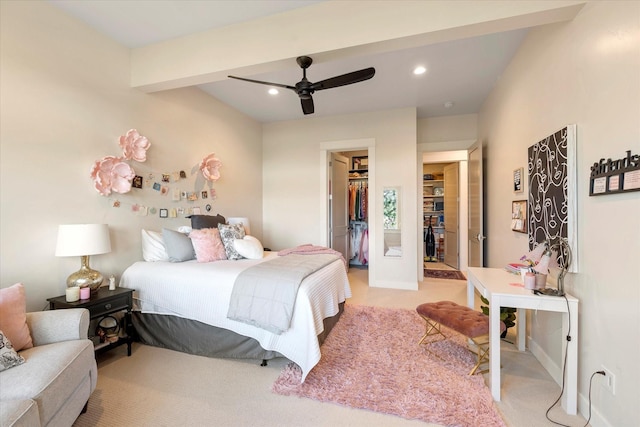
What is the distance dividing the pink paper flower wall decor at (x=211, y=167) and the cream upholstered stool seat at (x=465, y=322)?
3.02 m

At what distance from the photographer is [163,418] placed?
65.7 inches

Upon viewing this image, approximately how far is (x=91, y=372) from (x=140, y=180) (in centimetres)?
188

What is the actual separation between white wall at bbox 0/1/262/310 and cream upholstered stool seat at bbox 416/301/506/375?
2.94 meters

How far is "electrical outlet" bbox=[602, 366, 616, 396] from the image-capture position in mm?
1436

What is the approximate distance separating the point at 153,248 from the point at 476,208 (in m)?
4.02

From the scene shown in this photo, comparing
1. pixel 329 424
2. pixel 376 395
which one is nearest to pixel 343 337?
pixel 376 395

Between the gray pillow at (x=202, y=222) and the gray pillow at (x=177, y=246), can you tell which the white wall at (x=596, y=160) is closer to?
the gray pillow at (x=177, y=246)

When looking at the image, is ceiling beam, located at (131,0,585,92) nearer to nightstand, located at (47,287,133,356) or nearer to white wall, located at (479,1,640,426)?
white wall, located at (479,1,640,426)

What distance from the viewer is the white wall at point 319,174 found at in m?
4.27

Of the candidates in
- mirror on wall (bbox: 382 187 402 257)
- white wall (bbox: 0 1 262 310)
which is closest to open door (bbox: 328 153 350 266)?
mirror on wall (bbox: 382 187 402 257)

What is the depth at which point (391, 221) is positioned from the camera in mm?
4391

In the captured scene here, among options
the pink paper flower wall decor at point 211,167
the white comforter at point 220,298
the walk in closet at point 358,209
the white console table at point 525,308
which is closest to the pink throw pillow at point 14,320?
the white comforter at point 220,298

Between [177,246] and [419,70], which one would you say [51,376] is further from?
[419,70]

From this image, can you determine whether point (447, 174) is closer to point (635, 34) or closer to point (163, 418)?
point (635, 34)
